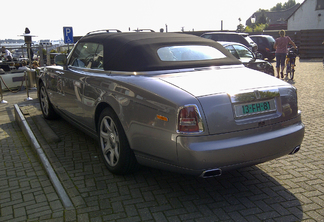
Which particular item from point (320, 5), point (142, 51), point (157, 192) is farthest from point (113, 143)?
point (320, 5)

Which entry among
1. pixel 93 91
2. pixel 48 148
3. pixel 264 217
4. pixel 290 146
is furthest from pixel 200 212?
pixel 48 148

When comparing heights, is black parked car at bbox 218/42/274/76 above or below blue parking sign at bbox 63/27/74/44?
below

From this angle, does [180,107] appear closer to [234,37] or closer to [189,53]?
[189,53]

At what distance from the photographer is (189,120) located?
127 inches

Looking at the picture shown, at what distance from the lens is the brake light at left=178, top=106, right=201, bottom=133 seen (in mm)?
3207

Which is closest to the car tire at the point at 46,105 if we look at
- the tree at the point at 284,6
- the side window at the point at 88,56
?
the side window at the point at 88,56

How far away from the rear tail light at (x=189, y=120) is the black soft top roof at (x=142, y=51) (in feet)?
3.41

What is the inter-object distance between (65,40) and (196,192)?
17.0 meters

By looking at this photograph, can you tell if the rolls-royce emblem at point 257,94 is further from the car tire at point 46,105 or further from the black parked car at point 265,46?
the black parked car at point 265,46

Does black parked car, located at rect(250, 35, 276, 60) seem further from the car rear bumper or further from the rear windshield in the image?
the car rear bumper

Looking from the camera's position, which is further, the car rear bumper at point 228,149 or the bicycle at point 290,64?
the bicycle at point 290,64

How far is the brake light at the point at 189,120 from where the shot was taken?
3207 millimetres

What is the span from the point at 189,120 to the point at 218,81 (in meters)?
0.68

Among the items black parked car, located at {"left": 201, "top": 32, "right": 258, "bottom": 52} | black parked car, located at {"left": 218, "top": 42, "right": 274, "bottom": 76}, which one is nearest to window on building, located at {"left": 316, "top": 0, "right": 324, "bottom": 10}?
black parked car, located at {"left": 201, "top": 32, "right": 258, "bottom": 52}
